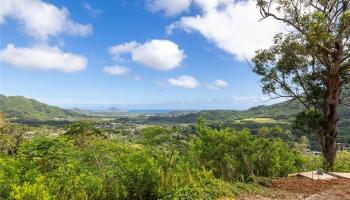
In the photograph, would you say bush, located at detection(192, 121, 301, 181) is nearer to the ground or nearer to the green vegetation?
the green vegetation

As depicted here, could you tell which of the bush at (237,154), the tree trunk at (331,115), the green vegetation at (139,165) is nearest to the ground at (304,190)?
the green vegetation at (139,165)

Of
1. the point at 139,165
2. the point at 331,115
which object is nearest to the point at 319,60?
the point at 331,115

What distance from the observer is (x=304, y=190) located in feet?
36.9

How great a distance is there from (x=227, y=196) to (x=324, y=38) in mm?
11938

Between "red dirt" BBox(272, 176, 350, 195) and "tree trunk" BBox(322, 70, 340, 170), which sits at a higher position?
"tree trunk" BBox(322, 70, 340, 170)

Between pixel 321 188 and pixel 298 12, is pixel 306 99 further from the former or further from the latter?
pixel 321 188

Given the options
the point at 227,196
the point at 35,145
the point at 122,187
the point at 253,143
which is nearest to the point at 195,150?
the point at 253,143

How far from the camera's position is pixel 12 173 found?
7824 mm

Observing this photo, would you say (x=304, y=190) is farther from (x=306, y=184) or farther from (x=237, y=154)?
(x=237, y=154)

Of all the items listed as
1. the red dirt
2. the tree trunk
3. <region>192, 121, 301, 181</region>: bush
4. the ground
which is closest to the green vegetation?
<region>192, 121, 301, 181</region>: bush

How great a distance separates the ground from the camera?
1013 centimetres

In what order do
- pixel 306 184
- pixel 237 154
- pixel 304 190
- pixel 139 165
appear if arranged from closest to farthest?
pixel 139 165 < pixel 304 190 < pixel 306 184 < pixel 237 154

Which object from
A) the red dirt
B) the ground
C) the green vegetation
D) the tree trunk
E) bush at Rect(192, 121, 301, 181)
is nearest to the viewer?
the green vegetation

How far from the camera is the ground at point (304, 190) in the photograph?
10.1m
